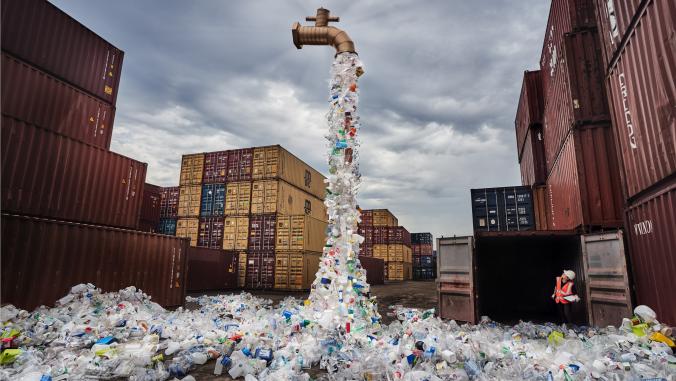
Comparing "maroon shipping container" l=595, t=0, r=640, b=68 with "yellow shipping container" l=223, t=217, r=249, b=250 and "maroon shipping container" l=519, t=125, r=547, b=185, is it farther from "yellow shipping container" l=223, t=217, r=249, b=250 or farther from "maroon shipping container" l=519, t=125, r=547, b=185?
"yellow shipping container" l=223, t=217, r=249, b=250

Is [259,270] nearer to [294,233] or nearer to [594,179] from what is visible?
[294,233]

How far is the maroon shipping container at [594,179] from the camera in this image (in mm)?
7793

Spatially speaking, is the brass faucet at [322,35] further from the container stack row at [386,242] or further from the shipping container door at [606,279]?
the container stack row at [386,242]

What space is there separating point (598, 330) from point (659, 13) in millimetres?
5597

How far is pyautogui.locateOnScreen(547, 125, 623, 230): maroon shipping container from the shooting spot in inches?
307

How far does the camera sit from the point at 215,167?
19.7 m

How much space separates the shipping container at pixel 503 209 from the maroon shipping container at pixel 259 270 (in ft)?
33.8

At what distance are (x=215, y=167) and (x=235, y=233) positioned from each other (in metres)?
3.98

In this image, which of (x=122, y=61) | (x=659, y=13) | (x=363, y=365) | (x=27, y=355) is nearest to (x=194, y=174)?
(x=122, y=61)

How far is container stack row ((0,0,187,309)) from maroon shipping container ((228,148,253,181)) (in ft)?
26.5

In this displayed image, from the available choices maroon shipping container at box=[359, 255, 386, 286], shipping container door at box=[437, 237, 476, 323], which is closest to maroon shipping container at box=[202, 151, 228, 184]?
maroon shipping container at box=[359, 255, 386, 286]

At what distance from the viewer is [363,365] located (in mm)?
4582

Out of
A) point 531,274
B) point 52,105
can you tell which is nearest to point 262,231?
point 52,105

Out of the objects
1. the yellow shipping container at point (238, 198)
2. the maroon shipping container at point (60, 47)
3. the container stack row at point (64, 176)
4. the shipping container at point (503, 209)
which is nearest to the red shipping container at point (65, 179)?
the container stack row at point (64, 176)
